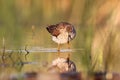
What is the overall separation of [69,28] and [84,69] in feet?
1.07

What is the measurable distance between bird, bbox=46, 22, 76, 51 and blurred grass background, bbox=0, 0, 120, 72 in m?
0.03

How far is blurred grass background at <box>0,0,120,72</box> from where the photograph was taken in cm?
226

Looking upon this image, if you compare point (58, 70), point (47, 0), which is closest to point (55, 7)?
point (47, 0)

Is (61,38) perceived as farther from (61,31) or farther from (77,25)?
(77,25)

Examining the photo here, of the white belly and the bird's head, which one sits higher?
the bird's head

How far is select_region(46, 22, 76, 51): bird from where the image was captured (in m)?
2.29

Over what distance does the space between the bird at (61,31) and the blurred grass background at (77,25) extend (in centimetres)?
3

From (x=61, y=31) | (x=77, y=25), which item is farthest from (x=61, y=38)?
(x=77, y=25)

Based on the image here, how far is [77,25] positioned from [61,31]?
0.43 feet

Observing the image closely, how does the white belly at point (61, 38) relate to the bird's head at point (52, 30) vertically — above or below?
below

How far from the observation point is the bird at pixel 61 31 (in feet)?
7.52

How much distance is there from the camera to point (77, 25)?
2.31 metres

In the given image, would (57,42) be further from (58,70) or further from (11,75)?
(11,75)

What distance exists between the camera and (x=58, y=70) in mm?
2291
